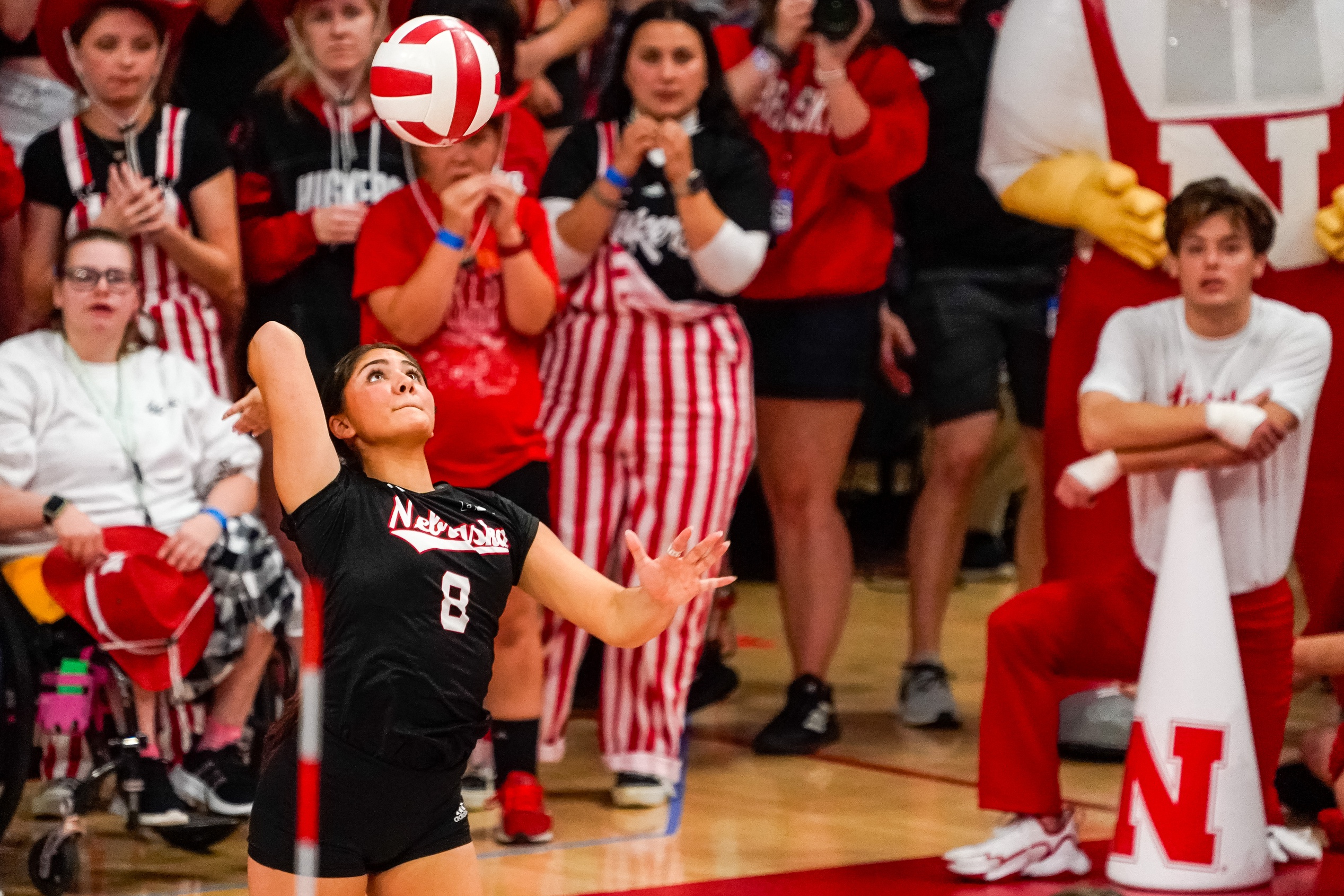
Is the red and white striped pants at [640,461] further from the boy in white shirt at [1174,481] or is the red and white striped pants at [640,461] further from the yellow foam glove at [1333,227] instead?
the yellow foam glove at [1333,227]

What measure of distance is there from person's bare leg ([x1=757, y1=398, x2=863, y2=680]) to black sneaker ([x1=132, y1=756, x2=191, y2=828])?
1821mm

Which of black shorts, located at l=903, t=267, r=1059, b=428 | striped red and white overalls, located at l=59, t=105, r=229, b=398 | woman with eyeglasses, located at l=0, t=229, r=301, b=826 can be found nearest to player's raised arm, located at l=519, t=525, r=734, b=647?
woman with eyeglasses, located at l=0, t=229, r=301, b=826

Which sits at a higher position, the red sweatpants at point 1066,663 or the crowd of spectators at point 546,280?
the crowd of spectators at point 546,280

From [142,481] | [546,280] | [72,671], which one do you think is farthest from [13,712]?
[546,280]

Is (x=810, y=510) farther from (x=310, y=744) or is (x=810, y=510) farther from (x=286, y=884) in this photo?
(x=310, y=744)

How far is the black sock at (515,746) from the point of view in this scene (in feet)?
14.6

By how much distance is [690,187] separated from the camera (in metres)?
4.54

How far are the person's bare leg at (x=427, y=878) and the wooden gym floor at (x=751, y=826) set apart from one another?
107 cm

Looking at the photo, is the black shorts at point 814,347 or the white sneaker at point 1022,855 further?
the black shorts at point 814,347

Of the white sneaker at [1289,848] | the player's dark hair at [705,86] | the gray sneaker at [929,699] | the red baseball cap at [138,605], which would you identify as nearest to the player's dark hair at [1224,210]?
the player's dark hair at [705,86]

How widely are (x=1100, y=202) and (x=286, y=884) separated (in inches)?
102

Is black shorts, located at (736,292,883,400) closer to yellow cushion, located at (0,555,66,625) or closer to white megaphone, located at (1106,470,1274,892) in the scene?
white megaphone, located at (1106,470,1274,892)

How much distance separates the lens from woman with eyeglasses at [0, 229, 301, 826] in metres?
4.15

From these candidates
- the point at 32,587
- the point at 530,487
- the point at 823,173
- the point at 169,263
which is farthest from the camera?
the point at 823,173
